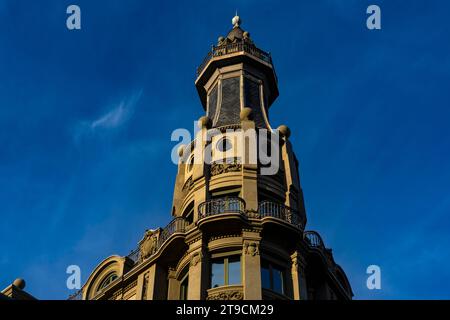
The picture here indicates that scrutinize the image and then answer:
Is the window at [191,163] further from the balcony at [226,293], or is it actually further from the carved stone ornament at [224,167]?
the balcony at [226,293]

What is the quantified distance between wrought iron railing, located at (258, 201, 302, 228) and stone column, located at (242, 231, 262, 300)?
1.58m

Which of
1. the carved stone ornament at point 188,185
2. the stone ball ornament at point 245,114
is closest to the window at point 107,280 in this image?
the carved stone ornament at point 188,185

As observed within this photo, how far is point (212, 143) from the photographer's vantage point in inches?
1442

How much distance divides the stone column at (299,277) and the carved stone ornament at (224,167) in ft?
17.9

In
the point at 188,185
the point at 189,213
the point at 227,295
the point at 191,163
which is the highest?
the point at 191,163

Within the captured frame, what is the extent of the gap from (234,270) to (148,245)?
20.2 ft

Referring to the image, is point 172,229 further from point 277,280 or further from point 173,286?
point 277,280

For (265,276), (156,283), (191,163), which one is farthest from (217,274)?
(191,163)

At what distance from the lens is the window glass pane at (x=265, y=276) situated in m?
30.7

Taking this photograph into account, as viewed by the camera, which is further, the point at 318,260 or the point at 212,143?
the point at 212,143

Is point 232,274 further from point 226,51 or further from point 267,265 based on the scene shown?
point 226,51

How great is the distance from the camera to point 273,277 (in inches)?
1232
